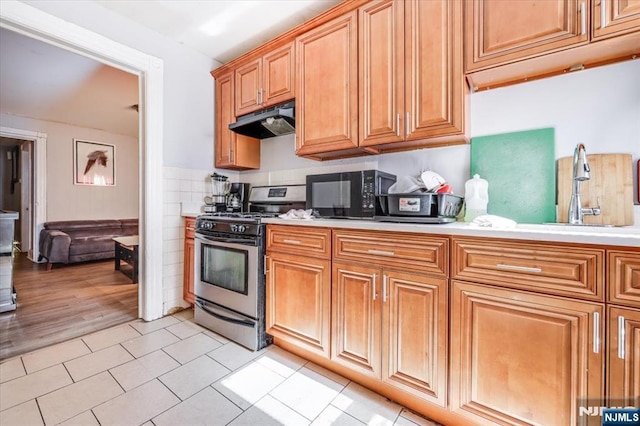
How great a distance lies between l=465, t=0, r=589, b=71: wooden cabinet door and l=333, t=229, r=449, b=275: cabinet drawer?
0.97 metres

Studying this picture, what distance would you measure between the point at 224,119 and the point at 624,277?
2966 millimetres

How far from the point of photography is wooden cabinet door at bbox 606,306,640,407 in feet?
3.05

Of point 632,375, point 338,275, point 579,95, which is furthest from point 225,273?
point 579,95

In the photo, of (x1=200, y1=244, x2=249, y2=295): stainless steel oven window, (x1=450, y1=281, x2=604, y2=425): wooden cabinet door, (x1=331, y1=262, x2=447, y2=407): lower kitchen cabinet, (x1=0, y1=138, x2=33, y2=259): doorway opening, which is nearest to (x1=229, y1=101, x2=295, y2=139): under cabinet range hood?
(x1=200, y1=244, x2=249, y2=295): stainless steel oven window

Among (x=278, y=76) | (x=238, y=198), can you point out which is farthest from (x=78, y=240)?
(x=278, y=76)

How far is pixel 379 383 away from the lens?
4.95 ft

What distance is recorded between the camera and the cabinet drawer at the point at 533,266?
980 millimetres

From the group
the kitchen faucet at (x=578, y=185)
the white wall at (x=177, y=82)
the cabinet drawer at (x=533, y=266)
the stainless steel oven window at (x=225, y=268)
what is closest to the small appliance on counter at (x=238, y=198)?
the white wall at (x=177, y=82)

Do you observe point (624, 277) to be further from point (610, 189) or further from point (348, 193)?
point (348, 193)

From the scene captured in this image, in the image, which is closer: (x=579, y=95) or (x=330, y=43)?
(x=579, y=95)

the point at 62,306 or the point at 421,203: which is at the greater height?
the point at 421,203

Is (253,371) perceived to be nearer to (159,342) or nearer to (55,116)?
(159,342)

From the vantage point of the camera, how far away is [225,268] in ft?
7.02

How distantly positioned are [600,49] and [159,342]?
310 centimetres
